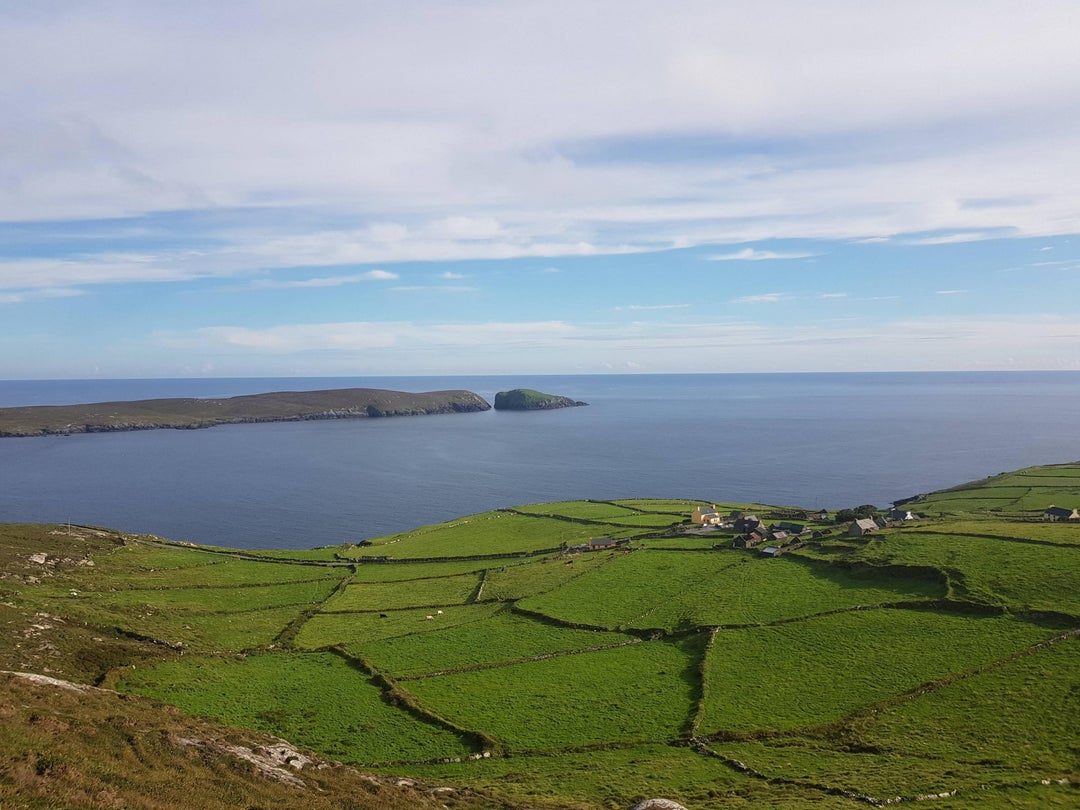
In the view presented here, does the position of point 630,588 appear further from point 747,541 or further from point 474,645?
point 747,541

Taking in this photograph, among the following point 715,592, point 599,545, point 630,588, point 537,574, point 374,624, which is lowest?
point 374,624

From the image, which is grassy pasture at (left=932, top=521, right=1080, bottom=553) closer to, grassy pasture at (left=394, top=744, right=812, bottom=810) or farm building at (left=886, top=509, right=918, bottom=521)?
farm building at (left=886, top=509, right=918, bottom=521)

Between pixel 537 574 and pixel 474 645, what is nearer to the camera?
pixel 474 645

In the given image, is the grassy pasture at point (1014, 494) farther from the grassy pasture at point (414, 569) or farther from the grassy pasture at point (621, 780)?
the grassy pasture at point (621, 780)

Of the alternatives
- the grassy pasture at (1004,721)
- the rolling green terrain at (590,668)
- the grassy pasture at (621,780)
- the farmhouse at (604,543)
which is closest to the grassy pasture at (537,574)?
the rolling green terrain at (590,668)

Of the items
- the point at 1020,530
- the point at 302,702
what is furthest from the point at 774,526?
the point at 302,702

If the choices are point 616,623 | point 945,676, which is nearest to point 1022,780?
point 945,676

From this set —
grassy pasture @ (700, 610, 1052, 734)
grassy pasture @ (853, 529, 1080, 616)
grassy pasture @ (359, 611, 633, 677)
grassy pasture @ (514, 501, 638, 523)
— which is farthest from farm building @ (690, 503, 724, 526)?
grassy pasture @ (359, 611, 633, 677)

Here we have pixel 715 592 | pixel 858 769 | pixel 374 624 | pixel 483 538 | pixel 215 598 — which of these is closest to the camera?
Result: pixel 858 769
